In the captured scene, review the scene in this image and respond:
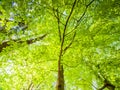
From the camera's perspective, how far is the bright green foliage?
28.0ft

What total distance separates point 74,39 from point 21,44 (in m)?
2.76

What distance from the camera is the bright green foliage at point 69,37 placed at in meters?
8.52

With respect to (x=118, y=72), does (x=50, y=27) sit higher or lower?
higher

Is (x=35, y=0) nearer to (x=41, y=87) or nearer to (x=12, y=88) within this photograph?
(x=12, y=88)

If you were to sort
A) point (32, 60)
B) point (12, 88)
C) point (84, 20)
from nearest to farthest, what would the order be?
point (84, 20) → point (32, 60) → point (12, 88)

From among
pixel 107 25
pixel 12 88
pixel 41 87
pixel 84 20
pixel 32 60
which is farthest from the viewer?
pixel 41 87

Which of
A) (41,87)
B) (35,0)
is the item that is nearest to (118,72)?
(35,0)

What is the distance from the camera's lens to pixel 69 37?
419 inches

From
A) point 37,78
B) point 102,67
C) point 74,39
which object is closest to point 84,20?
point 74,39

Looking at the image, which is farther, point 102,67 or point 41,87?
point 41,87

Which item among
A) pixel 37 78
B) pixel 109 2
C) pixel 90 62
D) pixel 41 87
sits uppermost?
pixel 109 2

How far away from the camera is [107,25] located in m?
10.8

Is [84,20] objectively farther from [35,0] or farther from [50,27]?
[35,0]

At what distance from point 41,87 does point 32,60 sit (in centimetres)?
1092
